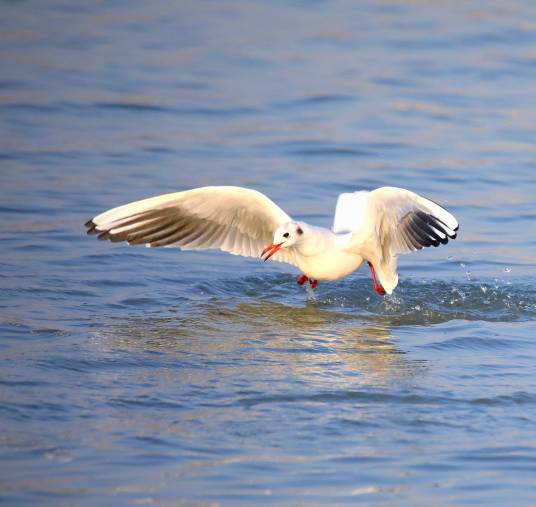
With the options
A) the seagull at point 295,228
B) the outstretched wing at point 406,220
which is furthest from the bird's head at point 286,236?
the outstretched wing at point 406,220

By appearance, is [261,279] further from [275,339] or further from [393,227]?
[275,339]

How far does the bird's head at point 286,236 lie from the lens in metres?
7.91

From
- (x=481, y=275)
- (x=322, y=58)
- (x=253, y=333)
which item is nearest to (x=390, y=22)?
(x=322, y=58)

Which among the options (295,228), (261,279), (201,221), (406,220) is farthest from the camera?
(261,279)

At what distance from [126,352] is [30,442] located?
1.60 meters

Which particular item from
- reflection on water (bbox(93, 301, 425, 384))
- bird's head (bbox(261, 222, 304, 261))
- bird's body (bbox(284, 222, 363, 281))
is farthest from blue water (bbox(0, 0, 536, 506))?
bird's head (bbox(261, 222, 304, 261))

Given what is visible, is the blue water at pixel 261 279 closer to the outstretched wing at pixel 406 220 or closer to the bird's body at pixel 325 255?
the bird's body at pixel 325 255

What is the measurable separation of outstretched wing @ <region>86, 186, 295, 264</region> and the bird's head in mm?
327

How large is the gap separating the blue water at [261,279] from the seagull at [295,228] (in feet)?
1.18

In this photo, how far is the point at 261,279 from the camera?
9.18m

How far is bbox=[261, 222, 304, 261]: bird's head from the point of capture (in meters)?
7.91

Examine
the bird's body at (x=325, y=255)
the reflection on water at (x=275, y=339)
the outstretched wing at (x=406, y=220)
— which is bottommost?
the reflection on water at (x=275, y=339)

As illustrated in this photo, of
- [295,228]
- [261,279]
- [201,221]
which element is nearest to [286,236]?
[295,228]

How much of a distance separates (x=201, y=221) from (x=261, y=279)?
32.4 inches
